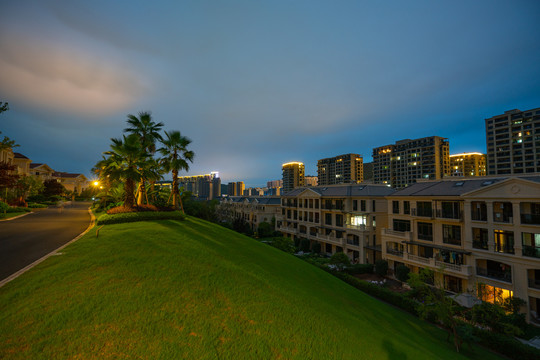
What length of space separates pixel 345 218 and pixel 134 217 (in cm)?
3565

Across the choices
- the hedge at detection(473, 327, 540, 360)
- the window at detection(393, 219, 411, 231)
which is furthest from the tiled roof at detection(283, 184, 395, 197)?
the hedge at detection(473, 327, 540, 360)

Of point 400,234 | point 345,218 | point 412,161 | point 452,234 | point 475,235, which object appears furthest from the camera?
point 412,161

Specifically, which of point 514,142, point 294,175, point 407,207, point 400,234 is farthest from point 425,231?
point 294,175

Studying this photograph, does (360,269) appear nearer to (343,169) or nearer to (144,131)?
(144,131)

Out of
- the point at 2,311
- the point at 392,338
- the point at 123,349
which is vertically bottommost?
the point at 392,338

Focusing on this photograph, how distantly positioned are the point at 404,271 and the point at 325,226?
18.2 meters

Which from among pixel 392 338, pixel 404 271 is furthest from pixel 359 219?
pixel 392 338

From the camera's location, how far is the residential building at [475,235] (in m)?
21.4

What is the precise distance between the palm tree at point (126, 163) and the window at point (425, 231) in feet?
115

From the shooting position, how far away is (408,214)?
32.3 metres

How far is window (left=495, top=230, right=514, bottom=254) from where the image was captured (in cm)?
2267

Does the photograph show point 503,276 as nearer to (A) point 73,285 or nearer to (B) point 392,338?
(B) point 392,338

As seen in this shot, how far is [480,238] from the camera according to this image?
82.7 feet

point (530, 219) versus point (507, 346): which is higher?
A: point (530, 219)
